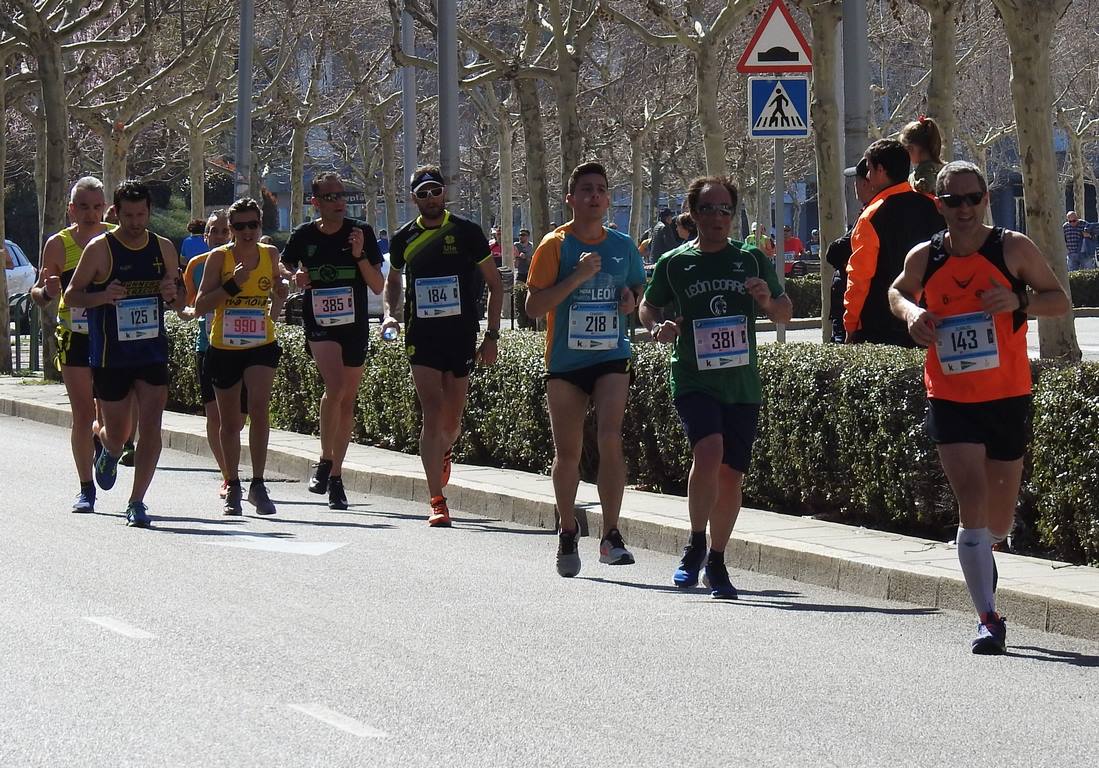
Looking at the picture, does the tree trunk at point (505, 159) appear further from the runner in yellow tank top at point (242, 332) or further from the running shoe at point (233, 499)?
the running shoe at point (233, 499)

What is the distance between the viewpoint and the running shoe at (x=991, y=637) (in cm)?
729

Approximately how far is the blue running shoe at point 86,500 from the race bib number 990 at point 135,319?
45.9 inches

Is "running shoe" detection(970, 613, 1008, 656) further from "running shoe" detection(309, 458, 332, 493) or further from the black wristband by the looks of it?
"running shoe" detection(309, 458, 332, 493)

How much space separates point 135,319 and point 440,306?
1.73 metres

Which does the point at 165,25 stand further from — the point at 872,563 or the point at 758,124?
the point at 872,563

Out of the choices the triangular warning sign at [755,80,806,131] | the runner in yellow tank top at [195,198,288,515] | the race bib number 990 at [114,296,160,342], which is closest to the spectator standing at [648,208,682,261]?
the triangular warning sign at [755,80,806,131]

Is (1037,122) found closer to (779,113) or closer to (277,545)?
(779,113)

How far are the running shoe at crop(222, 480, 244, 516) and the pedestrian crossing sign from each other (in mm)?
5317

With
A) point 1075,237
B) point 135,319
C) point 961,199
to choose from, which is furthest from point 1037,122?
point 1075,237

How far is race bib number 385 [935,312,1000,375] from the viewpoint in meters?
7.37

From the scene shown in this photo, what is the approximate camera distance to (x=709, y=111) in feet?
86.8

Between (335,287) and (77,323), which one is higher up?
(335,287)

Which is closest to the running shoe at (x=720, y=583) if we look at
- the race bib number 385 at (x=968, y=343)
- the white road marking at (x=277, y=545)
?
the race bib number 385 at (x=968, y=343)

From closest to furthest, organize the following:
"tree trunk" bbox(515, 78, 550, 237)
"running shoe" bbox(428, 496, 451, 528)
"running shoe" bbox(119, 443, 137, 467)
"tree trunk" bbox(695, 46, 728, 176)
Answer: "running shoe" bbox(428, 496, 451, 528) → "running shoe" bbox(119, 443, 137, 467) → "tree trunk" bbox(515, 78, 550, 237) → "tree trunk" bbox(695, 46, 728, 176)
